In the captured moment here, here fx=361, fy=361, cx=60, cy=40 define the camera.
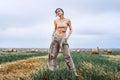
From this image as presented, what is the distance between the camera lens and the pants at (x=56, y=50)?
13070mm

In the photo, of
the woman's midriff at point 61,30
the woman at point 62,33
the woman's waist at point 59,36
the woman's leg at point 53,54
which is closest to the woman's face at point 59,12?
the woman at point 62,33

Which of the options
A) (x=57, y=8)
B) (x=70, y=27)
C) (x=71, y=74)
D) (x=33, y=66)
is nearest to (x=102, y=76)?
(x=71, y=74)

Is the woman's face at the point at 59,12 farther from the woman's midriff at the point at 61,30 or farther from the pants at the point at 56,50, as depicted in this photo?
the pants at the point at 56,50

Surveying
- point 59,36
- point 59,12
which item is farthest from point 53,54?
point 59,12

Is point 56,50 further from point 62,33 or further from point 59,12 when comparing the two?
point 59,12

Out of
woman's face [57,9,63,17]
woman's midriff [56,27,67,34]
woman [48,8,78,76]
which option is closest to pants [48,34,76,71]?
woman [48,8,78,76]

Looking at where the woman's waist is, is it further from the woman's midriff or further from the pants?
the woman's midriff

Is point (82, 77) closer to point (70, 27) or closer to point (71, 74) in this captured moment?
point (71, 74)

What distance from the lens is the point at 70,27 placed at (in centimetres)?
1310

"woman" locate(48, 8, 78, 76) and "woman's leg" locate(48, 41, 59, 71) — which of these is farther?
"woman's leg" locate(48, 41, 59, 71)

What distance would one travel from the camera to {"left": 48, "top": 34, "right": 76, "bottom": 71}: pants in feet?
42.9

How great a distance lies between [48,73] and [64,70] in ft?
1.93

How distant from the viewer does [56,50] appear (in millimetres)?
13523

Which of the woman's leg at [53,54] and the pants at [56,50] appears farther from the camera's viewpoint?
the woman's leg at [53,54]
